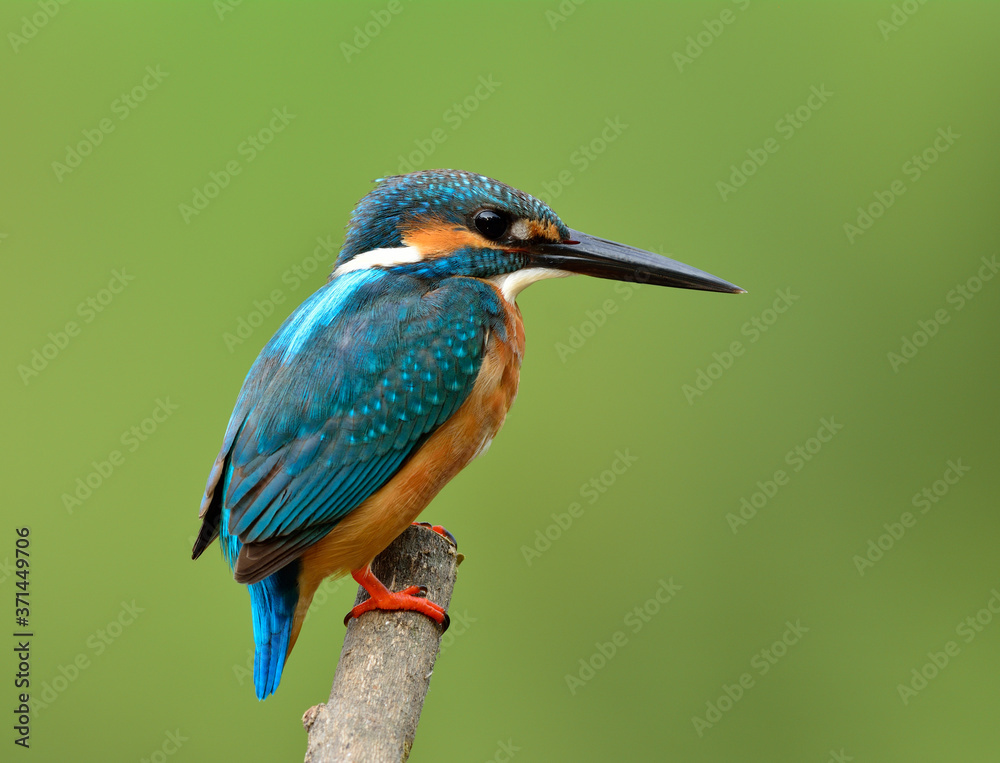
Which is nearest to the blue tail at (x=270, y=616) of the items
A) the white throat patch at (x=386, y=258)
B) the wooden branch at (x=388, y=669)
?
the wooden branch at (x=388, y=669)

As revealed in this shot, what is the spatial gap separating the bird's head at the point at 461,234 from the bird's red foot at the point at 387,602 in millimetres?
709

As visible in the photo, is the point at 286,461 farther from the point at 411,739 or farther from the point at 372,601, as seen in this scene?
the point at 411,739

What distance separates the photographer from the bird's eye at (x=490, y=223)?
2221mm

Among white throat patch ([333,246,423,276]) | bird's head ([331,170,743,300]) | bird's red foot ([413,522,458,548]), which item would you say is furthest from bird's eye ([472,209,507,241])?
bird's red foot ([413,522,458,548])

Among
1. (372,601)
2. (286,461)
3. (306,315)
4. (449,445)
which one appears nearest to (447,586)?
(372,601)

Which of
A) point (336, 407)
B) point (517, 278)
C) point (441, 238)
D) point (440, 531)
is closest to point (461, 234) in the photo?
point (441, 238)

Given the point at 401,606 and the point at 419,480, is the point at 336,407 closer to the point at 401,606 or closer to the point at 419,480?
the point at 419,480

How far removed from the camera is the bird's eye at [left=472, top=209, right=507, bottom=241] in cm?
222

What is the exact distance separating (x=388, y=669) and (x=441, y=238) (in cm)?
98

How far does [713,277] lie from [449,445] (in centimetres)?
82

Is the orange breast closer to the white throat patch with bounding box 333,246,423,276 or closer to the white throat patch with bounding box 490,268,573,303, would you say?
the white throat patch with bounding box 490,268,573,303

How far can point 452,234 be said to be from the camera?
2.22m

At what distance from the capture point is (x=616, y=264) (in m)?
2.33

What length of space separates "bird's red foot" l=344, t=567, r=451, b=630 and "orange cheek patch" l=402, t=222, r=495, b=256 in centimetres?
75
